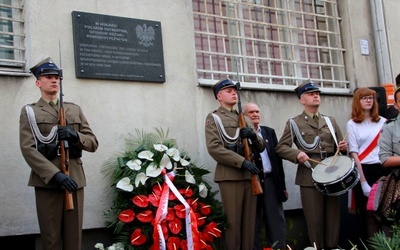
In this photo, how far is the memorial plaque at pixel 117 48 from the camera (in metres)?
6.36

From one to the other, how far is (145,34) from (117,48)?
1.39 feet

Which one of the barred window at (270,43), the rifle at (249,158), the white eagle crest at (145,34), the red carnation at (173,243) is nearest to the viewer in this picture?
the red carnation at (173,243)

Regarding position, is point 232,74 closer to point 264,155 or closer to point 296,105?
point 296,105

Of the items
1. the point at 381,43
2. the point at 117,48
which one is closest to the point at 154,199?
the point at 117,48

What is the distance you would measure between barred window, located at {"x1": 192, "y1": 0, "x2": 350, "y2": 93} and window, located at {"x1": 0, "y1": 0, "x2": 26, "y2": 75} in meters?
2.15

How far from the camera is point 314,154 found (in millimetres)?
6648

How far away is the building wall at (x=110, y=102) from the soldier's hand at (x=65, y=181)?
1.21 meters

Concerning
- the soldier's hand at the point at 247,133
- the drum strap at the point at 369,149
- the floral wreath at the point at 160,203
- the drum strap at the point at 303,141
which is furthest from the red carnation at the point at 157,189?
the drum strap at the point at 369,149

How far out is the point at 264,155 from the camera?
670 centimetres

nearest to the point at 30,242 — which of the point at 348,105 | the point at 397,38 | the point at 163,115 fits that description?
the point at 163,115

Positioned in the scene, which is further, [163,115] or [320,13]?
[320,13]

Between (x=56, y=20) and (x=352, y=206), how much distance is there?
3847 millimetres

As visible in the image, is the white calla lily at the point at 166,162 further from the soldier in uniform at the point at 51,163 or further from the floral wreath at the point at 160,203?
the soldier in uniform at the point at 51,163

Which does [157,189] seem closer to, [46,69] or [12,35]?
[46,69]
